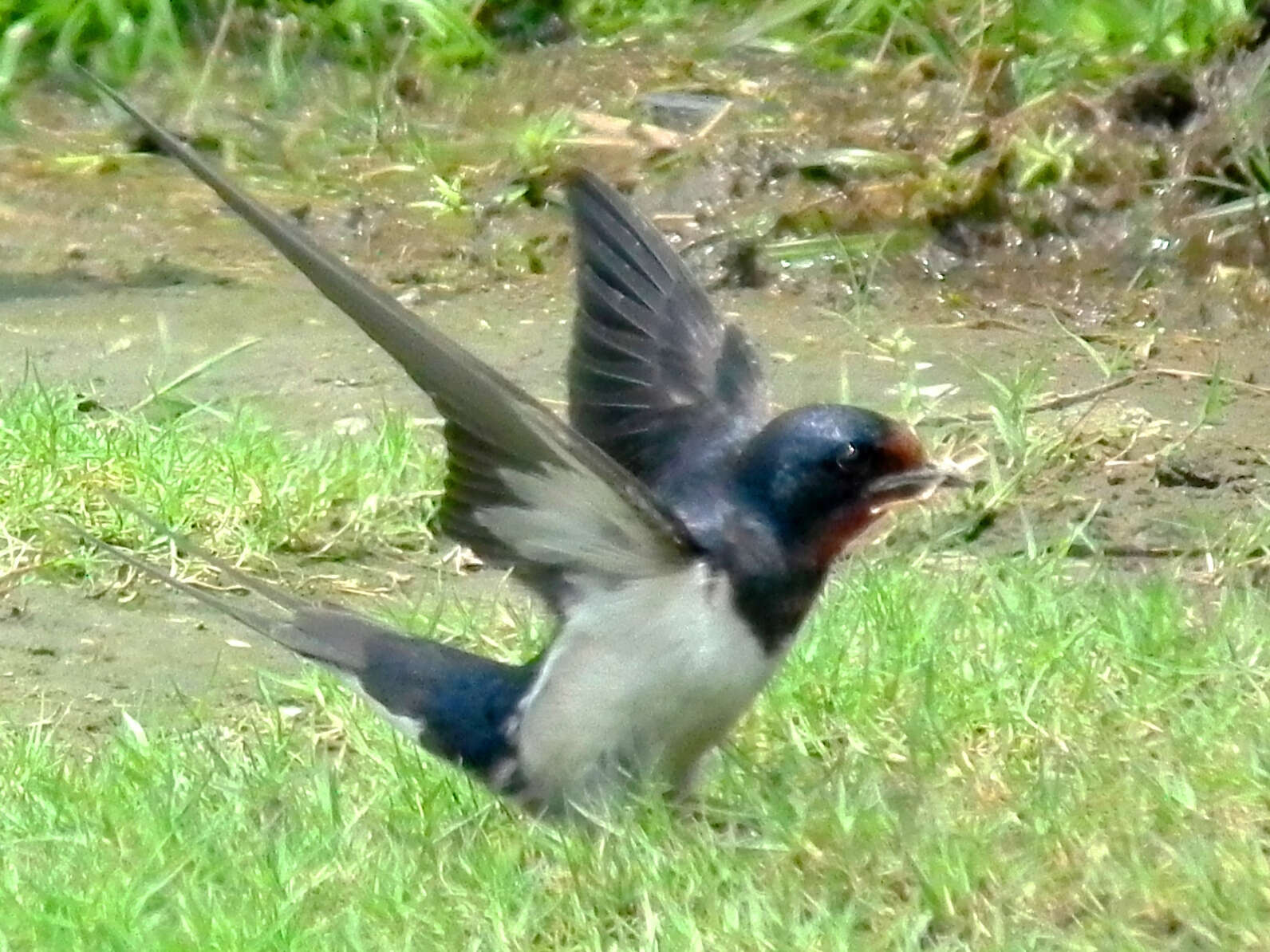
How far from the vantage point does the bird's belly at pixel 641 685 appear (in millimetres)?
3150

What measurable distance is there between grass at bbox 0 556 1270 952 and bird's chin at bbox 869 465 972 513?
0.39 meters

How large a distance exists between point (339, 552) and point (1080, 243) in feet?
8.81

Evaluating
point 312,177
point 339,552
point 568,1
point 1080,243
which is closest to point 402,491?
point 339,552

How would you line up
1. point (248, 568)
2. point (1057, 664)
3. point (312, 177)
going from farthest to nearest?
point (312, 177) < point (248, 568) < point (1057, 664)

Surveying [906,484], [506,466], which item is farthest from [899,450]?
[506,466]

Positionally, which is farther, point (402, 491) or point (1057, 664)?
point (402, 491)

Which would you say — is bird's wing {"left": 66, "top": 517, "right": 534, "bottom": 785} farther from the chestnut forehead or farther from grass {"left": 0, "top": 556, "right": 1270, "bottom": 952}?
the chestnut forehead

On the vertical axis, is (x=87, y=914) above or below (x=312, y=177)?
above

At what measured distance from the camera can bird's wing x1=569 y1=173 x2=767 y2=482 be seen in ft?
12.2

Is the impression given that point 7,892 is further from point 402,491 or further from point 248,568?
point 402,491

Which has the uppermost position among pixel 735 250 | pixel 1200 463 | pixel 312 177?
pixel 1200 463

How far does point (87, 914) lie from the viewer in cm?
305

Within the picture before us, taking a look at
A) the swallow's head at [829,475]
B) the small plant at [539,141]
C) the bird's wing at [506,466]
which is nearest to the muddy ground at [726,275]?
the small plant at [539,141]

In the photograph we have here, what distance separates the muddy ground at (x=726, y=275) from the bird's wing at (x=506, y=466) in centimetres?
106
